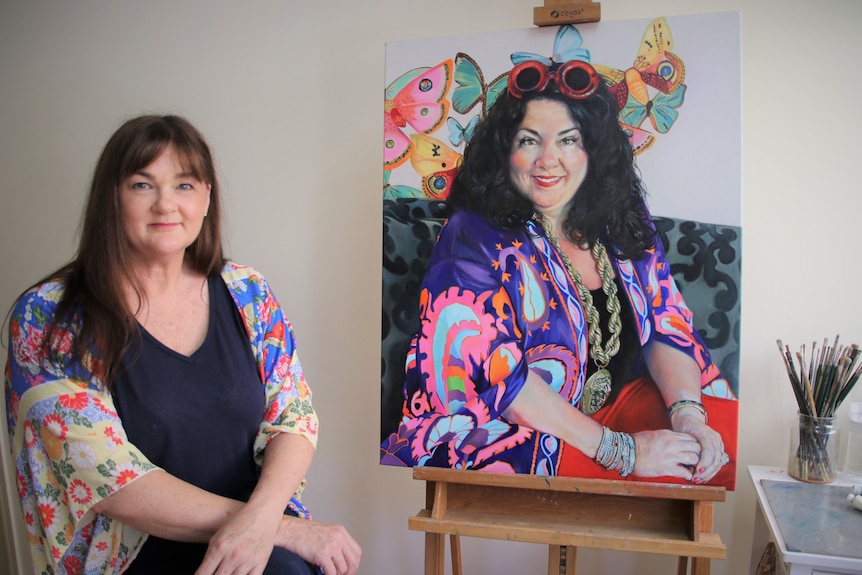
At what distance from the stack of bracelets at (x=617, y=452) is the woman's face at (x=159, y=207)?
0.93 meters

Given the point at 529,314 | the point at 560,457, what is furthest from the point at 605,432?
the point at 529,314

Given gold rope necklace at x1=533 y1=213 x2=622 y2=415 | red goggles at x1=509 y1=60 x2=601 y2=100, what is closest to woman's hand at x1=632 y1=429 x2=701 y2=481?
gold rope necklace at x1=533 y1=213 x2=622 y2=415

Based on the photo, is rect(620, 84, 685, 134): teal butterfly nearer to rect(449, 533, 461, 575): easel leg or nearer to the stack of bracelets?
the stack of bracelets

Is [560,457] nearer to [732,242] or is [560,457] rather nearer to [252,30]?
[732,242]

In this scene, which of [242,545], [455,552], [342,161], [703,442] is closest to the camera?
[242,545]

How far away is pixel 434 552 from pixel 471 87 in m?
1.03

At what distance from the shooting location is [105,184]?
120cm

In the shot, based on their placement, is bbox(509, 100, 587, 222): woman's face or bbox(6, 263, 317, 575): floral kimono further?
bbox(509, 100, 587, 222): woman's face

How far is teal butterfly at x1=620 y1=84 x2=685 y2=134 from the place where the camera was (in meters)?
1.34

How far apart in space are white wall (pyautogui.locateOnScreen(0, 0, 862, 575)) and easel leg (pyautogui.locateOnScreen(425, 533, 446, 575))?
20.9 inches

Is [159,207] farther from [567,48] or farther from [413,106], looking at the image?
[567,48]

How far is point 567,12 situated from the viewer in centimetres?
139

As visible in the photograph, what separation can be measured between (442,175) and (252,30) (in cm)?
95

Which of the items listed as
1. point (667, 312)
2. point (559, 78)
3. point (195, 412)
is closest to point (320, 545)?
point (195, 412)
